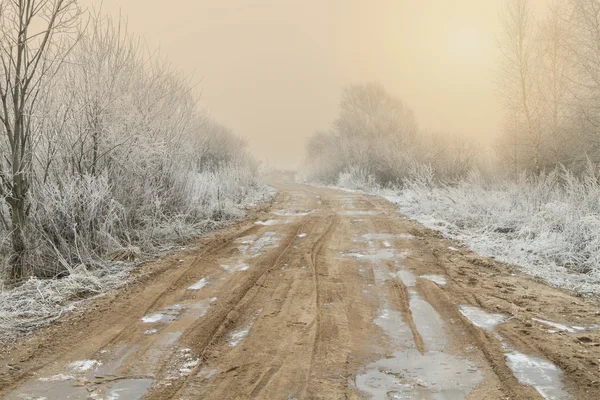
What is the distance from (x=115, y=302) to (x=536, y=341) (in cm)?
458

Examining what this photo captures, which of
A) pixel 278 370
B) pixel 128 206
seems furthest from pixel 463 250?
pixel 128 206

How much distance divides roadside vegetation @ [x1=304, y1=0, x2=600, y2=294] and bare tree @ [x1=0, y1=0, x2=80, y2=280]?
757 cm

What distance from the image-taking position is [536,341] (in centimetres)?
390

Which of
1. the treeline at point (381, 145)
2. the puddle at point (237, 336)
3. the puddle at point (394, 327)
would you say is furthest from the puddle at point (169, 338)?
the treeline at point (381, 145)

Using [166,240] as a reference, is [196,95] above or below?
above

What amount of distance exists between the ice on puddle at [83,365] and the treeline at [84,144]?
2.64 m

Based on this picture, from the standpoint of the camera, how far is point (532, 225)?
29.6ft

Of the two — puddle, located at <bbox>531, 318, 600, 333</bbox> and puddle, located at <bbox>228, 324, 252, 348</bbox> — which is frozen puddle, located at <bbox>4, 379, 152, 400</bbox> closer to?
puddle, located at <bbox>228, 324, 252, 348</bbox>

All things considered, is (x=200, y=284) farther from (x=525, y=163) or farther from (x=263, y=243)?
(x=525, y=163)

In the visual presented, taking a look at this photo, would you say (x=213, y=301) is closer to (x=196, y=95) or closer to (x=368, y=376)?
(x=368, y=376)

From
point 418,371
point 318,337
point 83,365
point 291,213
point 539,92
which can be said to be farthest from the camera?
point 539,92

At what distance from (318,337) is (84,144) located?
5837 mm

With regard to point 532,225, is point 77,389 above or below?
below

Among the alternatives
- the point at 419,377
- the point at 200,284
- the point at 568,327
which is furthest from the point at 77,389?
the point at 568,327
